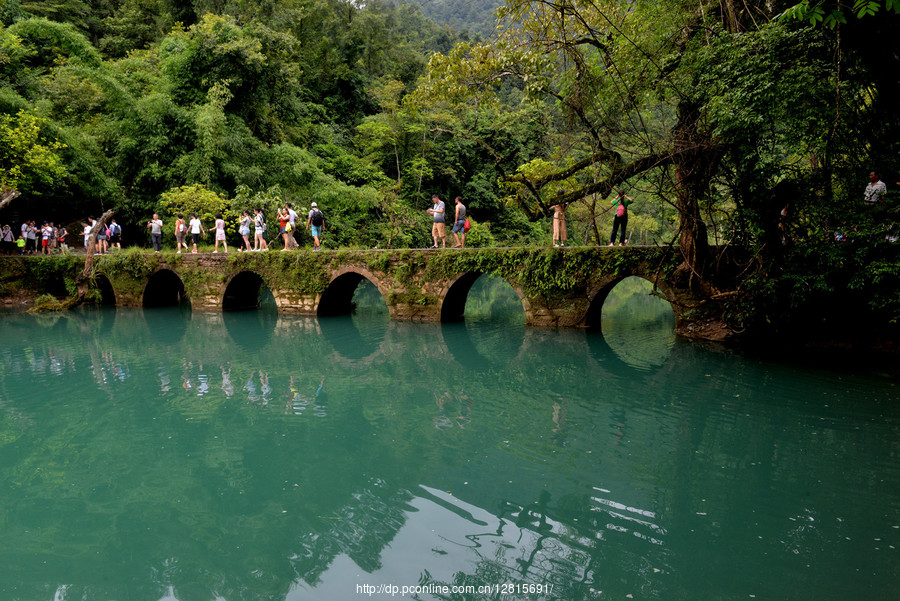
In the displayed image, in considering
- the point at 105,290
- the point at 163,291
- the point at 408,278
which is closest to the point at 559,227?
the point at 408,278

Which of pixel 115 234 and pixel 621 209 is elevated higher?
pixel 621 209

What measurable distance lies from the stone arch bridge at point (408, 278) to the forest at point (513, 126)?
3.02 feet

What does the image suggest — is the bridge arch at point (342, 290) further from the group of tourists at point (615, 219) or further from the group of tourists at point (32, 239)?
the group of tourists at point (32, 239)

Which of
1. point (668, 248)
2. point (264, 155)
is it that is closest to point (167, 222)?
point (264, 155)

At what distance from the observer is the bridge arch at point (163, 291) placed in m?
21.1

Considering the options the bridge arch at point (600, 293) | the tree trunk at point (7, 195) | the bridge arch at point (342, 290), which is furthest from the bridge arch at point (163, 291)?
the bridge arch at point (600, 293)

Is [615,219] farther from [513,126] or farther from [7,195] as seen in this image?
[7,195]

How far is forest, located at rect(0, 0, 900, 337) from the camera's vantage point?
8977 millimetres

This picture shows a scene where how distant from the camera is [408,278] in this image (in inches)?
664

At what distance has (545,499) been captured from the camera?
534cm

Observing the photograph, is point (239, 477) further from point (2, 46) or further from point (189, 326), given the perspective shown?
point (2, 46)

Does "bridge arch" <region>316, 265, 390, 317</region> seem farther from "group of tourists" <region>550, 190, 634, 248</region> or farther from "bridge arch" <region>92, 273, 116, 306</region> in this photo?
"bridge arch" <region>92, 273, 116, 306</region>

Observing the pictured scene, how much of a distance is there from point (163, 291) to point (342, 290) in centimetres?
844

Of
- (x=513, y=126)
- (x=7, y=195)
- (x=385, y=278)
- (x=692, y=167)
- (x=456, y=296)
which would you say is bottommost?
(x=456, y=296)
